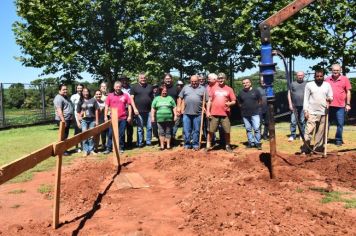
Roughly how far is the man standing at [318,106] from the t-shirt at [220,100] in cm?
190

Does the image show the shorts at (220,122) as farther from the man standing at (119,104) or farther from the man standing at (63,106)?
the man standing at (63,106)

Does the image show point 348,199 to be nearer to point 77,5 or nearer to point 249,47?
point 249,47

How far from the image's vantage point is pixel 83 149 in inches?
414

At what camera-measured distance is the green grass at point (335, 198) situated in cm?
547

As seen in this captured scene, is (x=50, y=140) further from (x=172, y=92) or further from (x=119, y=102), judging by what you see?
(x=172, y=92)

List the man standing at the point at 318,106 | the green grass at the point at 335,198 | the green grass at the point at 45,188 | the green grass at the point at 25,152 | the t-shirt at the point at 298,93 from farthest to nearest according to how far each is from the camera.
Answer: the t-shirt at the point at 298,93
the man standing at the point at 318,106
the green grass at the point at 25,152
the green grass at the point at 45,188
the green grass at the point at 335,198

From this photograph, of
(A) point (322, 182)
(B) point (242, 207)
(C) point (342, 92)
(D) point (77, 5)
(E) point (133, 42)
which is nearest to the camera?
(B) point (242, 207)

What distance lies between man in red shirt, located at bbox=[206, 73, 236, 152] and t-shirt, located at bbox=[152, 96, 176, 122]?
0.99m

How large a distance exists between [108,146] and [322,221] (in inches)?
267

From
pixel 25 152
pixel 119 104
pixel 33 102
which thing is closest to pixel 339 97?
pixel 119 104

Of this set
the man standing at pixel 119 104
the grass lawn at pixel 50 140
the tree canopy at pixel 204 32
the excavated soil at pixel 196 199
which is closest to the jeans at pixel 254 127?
the grass lawn at pixel 50 140

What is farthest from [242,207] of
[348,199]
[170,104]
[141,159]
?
[170,104]

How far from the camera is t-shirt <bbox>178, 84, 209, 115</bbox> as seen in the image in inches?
400

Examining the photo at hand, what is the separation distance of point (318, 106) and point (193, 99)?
116 inches
